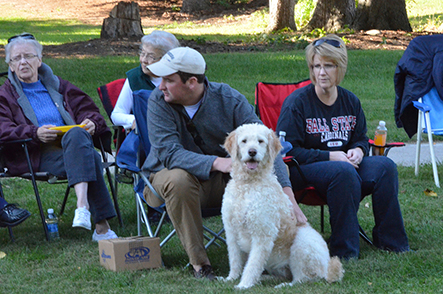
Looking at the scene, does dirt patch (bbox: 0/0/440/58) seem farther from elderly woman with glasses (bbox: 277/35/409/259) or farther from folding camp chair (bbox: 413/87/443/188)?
elderly woman with glasses (bbox: 277/35/409/259)

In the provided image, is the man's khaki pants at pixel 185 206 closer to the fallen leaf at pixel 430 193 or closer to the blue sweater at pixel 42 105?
the blue sweater at pixel 42 105

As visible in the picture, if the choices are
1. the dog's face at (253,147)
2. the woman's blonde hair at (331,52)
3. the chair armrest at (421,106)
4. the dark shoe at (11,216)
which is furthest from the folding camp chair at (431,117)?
the dark shoe at (11,216)

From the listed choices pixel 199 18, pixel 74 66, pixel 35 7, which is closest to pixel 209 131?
pixel 74 66

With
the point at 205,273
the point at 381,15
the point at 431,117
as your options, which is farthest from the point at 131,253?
the point at 381,15

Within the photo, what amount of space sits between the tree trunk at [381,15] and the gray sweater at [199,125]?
13132mm

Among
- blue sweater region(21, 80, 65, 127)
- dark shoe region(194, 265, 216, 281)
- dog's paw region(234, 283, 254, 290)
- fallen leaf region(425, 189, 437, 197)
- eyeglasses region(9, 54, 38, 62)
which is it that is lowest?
fallen leaf region(425, 189, 437, 197)

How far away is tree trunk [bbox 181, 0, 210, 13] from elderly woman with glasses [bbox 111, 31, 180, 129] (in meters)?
22.6

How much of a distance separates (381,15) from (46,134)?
13.5 meters

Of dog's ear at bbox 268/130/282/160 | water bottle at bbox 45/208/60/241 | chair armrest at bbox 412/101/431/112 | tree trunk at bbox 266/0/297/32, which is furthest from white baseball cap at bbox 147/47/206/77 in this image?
tree trunk at bbox 266/0/297/32

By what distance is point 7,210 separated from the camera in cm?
427

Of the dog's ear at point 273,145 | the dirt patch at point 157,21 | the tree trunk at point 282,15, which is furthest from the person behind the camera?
the tree trunk at point 282,15

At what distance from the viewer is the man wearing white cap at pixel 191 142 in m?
3.50

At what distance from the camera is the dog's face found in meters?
3.20

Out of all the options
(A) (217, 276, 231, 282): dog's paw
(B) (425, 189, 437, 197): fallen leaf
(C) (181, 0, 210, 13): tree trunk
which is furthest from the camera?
(C) (181, 0, 210, 13): tree trunk
